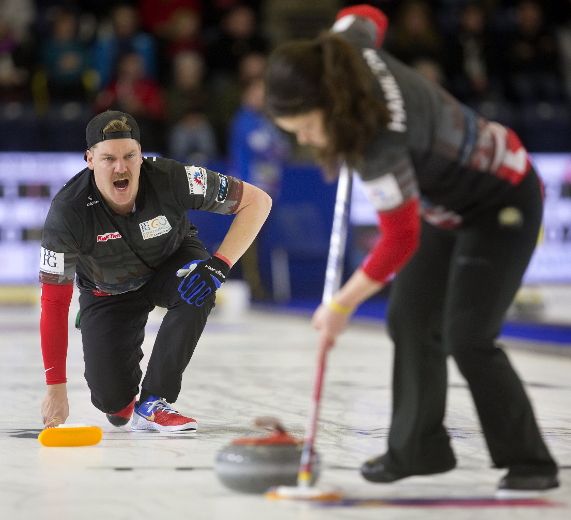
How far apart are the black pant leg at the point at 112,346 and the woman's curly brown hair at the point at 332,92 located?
2.02 meters

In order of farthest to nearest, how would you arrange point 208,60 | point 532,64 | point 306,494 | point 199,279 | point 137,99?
point 532,64, point 208,60, point 137,99, point 199,279, point 306,494

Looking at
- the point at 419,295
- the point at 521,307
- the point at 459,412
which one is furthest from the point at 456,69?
the point at 419,295

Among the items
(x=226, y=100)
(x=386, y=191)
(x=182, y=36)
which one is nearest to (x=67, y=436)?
(x=386, y=191)

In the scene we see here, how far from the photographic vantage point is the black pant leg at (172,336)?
5.01 metres

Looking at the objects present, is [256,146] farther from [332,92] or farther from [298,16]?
[332,92]

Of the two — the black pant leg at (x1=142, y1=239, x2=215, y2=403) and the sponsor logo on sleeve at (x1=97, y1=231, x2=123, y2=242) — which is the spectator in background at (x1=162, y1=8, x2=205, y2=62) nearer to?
the black pant leg at (x1=142, y1=239, x2=215, y2=403)

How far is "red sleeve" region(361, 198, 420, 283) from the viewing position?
341 cm

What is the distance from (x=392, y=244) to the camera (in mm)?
3434

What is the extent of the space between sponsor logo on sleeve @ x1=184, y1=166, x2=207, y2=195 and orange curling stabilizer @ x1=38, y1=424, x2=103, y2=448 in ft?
3.32

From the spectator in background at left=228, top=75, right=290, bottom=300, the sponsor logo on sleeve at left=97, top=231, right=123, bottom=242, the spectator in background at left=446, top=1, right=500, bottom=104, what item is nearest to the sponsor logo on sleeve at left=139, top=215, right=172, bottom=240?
the sponsor logo on sleeve at left=97, top=231, right=123, bottom=242

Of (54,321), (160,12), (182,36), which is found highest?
(160,12)

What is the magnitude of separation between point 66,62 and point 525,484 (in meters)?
10.8

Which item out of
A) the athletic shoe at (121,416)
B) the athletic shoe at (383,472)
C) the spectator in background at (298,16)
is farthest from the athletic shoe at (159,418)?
the spectator in background at (298,16)

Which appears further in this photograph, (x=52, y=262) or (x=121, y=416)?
(x=121, y=416)
